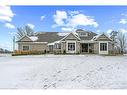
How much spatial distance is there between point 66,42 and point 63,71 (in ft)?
3.15

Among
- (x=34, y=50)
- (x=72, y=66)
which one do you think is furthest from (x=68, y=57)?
(x=34, y=50)

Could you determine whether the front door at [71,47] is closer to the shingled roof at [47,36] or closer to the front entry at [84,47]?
the front entry at [84,47]

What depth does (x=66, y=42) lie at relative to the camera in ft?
22.9

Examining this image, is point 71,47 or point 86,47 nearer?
point 86,47

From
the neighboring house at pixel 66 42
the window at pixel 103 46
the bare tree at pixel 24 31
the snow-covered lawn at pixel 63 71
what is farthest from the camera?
the window at pixel 103 46

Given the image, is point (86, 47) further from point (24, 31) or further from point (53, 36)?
point (24, 31)

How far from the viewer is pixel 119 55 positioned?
21.2 ft

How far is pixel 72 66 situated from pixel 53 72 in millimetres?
470

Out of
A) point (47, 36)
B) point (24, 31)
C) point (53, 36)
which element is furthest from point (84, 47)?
point (24, 31)

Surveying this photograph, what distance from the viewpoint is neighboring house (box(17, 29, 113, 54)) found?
6.46 meters

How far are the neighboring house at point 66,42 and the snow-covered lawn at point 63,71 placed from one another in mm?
174

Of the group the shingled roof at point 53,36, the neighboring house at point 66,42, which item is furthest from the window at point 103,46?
the shingled roof at point 53,36

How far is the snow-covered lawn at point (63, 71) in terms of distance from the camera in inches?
232

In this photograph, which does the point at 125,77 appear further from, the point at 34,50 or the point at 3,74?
the point at 3,74
